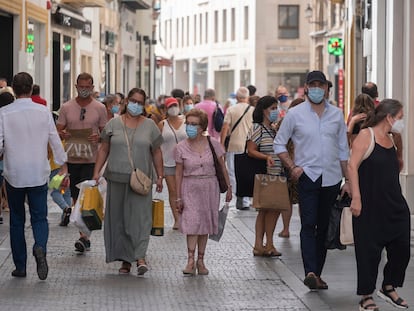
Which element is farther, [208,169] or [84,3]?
[84,3]

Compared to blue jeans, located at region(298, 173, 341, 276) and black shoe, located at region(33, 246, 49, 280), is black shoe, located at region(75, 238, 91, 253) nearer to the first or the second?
black shoe, located at region(33, 246, 49, 280)

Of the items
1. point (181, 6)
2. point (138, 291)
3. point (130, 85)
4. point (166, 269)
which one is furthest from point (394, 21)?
point (181, 6)

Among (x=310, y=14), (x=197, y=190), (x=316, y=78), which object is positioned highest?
(x=310, y=14)

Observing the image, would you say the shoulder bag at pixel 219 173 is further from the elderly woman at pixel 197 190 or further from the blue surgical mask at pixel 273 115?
the blue surgical mask at pixel 273 115

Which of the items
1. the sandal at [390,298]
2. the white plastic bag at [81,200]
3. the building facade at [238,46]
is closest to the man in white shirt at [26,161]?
the white plastic bag at [81,200]

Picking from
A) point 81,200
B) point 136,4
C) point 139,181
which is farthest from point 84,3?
point 139,181

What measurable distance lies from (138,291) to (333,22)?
48.4 meters

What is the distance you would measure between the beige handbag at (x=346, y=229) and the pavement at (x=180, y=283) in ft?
1.72

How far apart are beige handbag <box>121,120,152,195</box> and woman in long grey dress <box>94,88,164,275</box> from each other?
0.12ft

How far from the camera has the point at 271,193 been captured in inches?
554

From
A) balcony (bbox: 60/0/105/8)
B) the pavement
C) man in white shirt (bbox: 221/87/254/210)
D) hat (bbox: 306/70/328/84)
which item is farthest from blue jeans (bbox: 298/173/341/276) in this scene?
balcony (bbox: 60/0/105/8)

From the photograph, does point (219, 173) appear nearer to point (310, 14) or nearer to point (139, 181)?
point (139, 181)

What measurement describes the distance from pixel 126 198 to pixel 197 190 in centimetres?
73

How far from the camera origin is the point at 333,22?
195 feet
